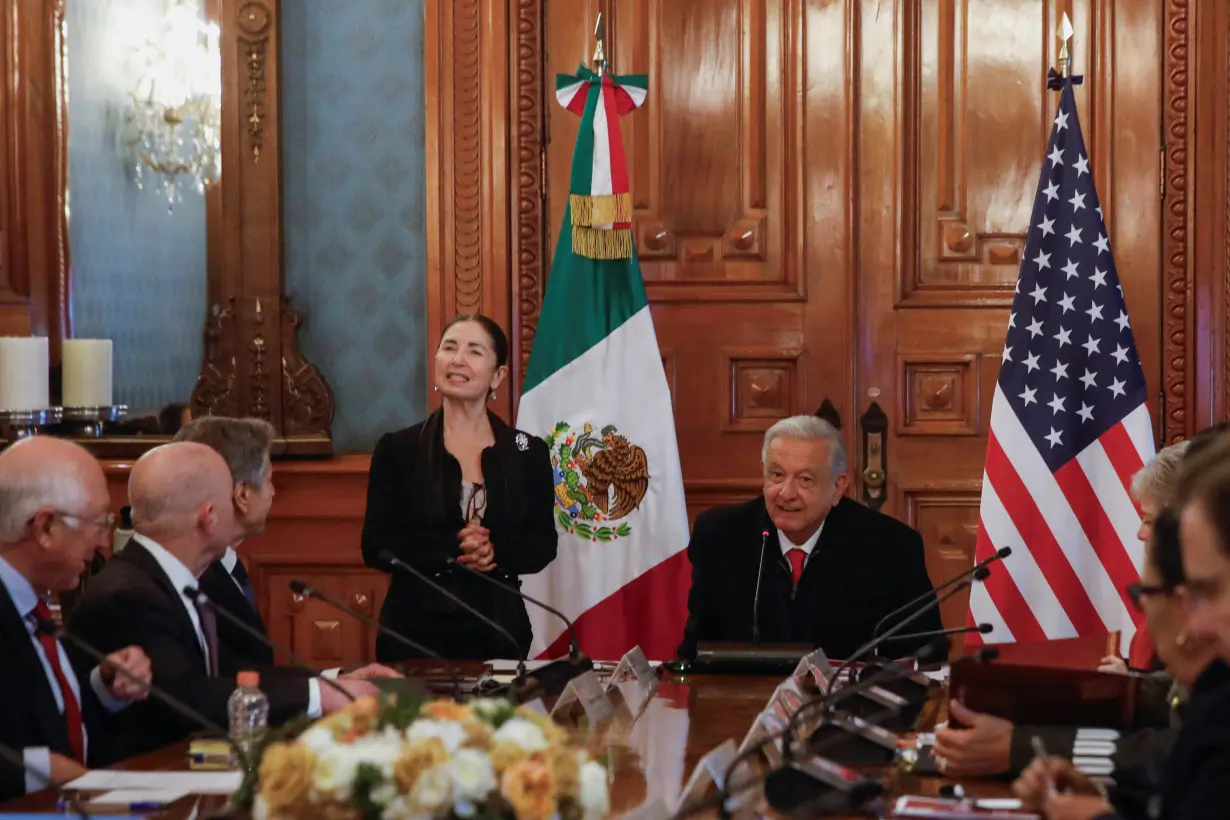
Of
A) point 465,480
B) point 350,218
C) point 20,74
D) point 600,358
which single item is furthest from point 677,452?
point 20,74

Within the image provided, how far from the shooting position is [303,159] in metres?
5.18

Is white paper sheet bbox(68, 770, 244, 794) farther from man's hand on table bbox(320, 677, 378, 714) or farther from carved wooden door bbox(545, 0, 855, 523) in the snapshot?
carved wooden door bbox(545, 0, 855, 523)

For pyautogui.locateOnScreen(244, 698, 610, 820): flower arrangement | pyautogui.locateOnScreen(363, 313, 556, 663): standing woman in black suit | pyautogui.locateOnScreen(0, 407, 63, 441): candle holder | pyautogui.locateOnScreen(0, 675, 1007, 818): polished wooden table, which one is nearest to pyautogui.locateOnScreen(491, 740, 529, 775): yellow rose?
pyautogui.locateOnScreen(244, 698, 610, 820): flower arrangement

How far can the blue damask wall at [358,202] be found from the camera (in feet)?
16.9

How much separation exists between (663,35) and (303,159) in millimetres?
1266

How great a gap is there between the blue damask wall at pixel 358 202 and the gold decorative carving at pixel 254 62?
3.9 inches

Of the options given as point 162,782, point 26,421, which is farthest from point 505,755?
point 26,421

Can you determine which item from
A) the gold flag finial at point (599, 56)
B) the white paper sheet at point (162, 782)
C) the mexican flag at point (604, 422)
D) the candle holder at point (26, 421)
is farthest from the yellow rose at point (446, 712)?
the gold flag finial at point (599, 56)

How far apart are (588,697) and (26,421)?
2589mm

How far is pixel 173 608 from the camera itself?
9.32ft

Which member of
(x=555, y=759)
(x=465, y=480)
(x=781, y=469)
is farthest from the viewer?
(x=465, y=480)

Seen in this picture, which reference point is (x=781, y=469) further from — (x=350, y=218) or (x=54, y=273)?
(x=54, y=273)

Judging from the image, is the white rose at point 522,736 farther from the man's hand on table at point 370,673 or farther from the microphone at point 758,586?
the microphone at point 758,586

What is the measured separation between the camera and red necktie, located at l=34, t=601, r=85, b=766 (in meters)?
2.62
